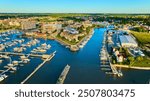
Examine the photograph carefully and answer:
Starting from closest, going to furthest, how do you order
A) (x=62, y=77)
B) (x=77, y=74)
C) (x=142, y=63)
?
(x=62, y=77) < (x=77, y=74) < (x=142, y=63)

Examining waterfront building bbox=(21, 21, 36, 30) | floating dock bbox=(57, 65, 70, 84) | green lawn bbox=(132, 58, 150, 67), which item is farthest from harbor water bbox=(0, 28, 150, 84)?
waterfront building bbox=(21, 21, 36, 30)

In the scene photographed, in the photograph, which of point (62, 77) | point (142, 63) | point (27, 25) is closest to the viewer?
point (62, 77)

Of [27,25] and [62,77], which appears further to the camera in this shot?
[27,25]

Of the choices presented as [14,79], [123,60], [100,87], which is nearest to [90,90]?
[100,87]

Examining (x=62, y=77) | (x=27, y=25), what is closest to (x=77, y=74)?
(x=62, y=77)

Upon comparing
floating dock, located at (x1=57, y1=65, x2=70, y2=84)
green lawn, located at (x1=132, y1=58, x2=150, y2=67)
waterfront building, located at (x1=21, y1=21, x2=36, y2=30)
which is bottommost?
waterfront building, located at (x1=21, y1=21, x2=36, y2=30)

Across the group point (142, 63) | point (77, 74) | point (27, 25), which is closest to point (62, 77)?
point (77, 74)

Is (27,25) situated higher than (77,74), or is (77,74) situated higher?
(77,74)

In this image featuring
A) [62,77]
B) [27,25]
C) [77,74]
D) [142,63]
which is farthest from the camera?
[27,25]

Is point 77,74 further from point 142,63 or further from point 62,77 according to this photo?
point 142,63

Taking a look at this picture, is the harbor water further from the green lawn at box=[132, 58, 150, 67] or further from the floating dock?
the green lawn at box=[132, 58, 150, 67]

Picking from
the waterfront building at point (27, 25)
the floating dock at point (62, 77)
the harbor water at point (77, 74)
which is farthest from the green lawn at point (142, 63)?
the waterfront building at point (27, 25)
